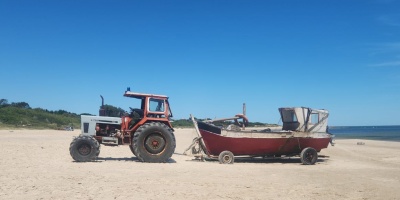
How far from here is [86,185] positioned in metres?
8.10

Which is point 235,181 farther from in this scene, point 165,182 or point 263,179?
point 165,182

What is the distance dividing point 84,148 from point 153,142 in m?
2.36

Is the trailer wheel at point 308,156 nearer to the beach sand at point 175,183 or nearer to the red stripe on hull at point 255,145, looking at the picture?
the red stripe on hull at point 255,145

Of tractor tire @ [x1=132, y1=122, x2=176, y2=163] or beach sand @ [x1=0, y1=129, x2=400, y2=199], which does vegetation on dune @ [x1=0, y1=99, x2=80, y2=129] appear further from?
beach sand @ [x1=0, y1=129, x2=400, y2=199]

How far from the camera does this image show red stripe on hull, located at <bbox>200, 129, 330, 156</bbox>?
14.6m

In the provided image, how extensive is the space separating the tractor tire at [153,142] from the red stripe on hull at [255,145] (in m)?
1.96

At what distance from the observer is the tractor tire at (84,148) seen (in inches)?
499

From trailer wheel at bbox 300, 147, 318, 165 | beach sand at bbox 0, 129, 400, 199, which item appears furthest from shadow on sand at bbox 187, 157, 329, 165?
beach sand at bbox 0, 129, 400, 199

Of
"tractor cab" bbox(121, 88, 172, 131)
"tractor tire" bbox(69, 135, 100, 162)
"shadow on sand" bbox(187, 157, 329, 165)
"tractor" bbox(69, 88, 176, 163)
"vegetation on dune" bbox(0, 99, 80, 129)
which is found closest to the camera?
"tractor tire" bbox(69, 135, 100, 162)

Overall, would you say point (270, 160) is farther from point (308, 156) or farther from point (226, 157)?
point (226, 157)

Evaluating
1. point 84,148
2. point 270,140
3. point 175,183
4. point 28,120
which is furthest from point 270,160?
point 28,120

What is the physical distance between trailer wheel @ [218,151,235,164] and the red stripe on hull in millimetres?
440

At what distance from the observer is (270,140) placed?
48.9 feet

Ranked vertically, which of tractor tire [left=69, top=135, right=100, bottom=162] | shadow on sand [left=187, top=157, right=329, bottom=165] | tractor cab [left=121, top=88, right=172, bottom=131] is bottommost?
shadow on sand [left=187, top=157, right=329, bottom=165]
